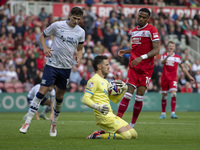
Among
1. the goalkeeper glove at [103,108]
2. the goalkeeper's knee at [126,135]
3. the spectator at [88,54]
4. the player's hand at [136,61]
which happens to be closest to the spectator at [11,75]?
the spectator at [88,54]

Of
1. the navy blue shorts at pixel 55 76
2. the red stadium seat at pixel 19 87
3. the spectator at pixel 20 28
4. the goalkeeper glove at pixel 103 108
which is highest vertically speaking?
the navy blue shorts at pixel 55 76

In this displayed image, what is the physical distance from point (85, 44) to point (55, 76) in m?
14.4

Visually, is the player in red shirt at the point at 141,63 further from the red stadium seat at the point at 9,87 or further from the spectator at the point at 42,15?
the spectator at the point at 42,15

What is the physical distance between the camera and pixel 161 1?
98.8 ft

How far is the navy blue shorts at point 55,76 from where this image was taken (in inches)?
340

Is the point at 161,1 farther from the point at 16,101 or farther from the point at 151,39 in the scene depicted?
the point at 151,39

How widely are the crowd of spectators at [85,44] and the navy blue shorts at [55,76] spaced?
968 cm

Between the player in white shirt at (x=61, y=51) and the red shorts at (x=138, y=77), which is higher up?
the player in white shirt at (x=61, y=51)

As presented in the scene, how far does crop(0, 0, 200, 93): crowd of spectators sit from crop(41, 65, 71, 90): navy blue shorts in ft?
31.8

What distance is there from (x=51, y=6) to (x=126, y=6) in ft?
16.5

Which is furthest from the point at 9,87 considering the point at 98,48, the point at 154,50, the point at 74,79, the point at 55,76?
the point at 154,50

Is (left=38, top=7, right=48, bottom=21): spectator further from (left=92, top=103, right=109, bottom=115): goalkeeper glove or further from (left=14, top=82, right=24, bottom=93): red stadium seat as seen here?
(left=92, top=103, right=109, bottom=115): goalkeeper glove

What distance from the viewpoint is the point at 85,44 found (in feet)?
75.7

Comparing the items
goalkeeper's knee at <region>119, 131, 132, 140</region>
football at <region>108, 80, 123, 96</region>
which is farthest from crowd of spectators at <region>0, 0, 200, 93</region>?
goalkeeper's knee at <region>119, 131, 132, 140</region>
